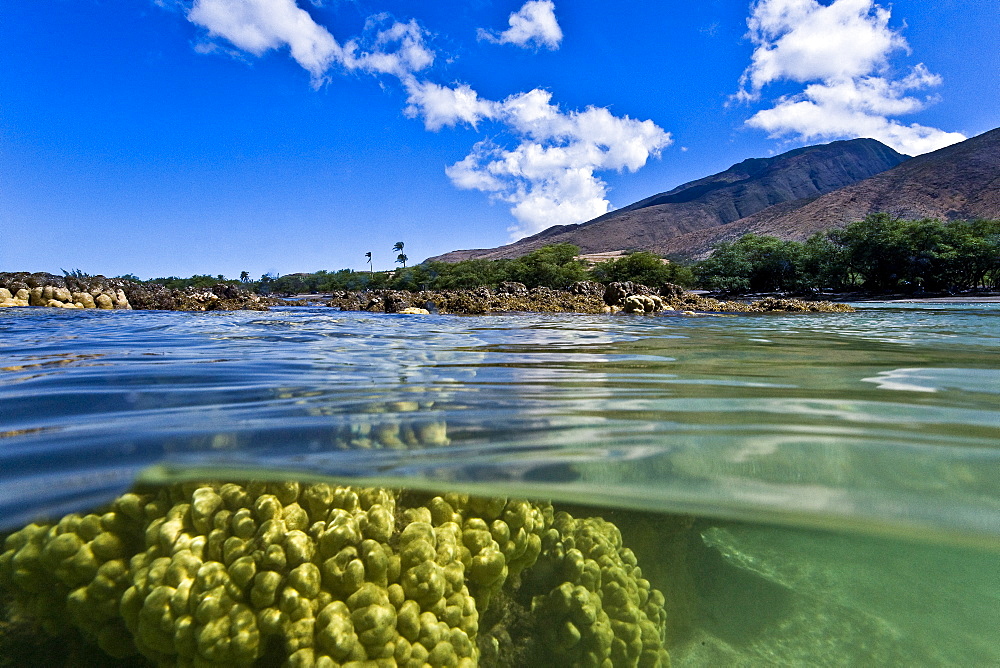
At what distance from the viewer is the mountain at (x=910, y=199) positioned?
10394 cm

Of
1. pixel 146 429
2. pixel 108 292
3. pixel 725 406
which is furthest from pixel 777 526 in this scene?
pixel 108 292

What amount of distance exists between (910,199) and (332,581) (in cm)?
14854

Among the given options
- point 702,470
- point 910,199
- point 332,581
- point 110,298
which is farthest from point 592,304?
point 910,199

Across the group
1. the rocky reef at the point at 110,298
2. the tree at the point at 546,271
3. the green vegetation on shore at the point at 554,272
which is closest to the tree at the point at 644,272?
the green vegetation on shore at the point at 554,272

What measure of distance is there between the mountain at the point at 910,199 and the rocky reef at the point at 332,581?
117215 millimetres

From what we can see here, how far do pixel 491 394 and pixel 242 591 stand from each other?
1832 millimetres

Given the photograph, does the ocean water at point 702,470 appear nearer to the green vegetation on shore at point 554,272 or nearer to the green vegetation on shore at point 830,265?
the green vegetation on shore at point 554,272

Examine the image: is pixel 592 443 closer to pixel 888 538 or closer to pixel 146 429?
pixel 888 538

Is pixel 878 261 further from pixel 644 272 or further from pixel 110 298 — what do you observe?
pixel 110 298

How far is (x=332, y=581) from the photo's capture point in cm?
158

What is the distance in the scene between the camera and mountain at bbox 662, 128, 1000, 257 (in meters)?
104

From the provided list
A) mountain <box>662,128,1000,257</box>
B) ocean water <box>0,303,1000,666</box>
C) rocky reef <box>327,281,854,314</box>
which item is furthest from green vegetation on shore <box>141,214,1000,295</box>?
mountain <box>662,128,1000,257</box>

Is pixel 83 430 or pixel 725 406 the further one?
pixel 725 406

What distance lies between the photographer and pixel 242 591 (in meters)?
1.56
